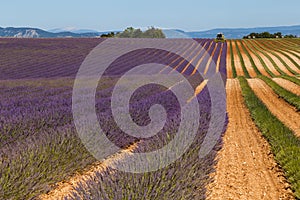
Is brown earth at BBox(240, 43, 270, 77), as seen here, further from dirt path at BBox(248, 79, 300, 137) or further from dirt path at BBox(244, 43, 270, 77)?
dirt path at BBox(248, 79, 300, 137)

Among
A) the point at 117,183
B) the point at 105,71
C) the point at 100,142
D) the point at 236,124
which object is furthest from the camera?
the point at 105,71

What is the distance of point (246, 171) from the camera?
15.6ft

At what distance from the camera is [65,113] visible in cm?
596

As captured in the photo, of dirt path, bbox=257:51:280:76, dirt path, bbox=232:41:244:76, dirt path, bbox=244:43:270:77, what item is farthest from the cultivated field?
dirt path, bbox=257:51:280:76

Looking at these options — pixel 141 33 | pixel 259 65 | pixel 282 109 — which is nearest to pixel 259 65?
pixel 259 65

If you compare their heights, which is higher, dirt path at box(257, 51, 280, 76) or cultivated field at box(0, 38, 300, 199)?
cultivated field at box(0, 38, 300, 199)

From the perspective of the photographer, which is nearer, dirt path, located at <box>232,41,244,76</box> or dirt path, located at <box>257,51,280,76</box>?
dirt path, located at <box>232,41,244,76</box>

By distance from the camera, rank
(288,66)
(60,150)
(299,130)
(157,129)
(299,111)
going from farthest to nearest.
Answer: (288,66)
(299,111)
(299,130)
(157,129)
(60,150)

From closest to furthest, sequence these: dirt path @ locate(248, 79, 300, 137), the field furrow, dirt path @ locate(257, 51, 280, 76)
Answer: dirt path @ locate(248, 79, 300, 137)
the field furrow
dirt path @ locate(257, 51, 280, 76)

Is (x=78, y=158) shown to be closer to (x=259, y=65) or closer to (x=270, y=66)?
(x=270, y=66)

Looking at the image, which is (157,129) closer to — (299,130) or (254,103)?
(299,130)

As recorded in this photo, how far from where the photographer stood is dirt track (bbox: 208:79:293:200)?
158 inches

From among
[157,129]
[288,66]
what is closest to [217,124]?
[157,129]

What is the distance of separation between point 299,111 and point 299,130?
254cm
